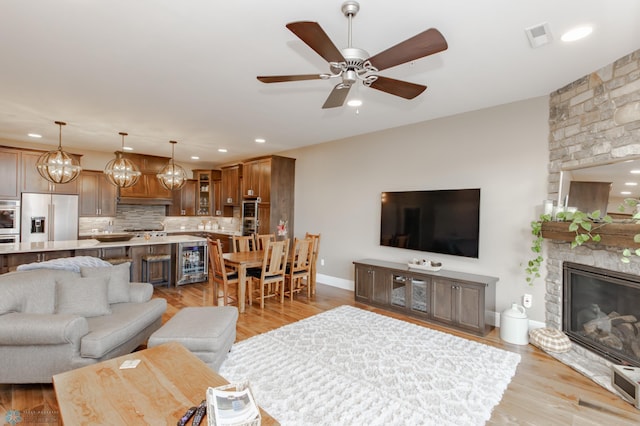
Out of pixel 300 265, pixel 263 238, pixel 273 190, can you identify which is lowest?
pixel 300 265

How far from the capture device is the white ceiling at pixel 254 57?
6.87ft

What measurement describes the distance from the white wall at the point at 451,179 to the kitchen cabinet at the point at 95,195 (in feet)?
15.4

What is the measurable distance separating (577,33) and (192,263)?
20.3 feet

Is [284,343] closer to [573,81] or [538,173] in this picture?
[538,173]

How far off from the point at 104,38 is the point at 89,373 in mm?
2476

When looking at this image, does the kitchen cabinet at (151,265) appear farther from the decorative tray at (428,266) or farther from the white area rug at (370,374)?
the decorative tray at (428,266)

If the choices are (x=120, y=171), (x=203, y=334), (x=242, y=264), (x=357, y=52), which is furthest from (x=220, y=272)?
(x=357, y=52)

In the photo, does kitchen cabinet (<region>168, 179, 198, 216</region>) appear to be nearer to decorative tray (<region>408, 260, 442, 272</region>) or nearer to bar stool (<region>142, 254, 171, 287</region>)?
bar stool (<region>142, 254, 171, 287</region>)

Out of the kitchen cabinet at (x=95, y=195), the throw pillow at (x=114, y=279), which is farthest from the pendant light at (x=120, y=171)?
the kitchen cabinet at (x=95, y=195)

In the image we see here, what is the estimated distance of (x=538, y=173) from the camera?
11.8 ft

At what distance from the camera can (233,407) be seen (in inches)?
59.2

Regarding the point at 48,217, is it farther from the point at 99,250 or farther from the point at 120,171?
the point at 120,171

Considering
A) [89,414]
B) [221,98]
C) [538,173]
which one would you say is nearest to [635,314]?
[538,173]

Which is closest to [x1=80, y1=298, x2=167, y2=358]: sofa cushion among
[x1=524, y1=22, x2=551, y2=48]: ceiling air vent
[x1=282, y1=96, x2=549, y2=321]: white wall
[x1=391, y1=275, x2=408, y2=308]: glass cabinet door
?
[x1=391, y1=275, x2=408, y2=308]: glass cabinet door
